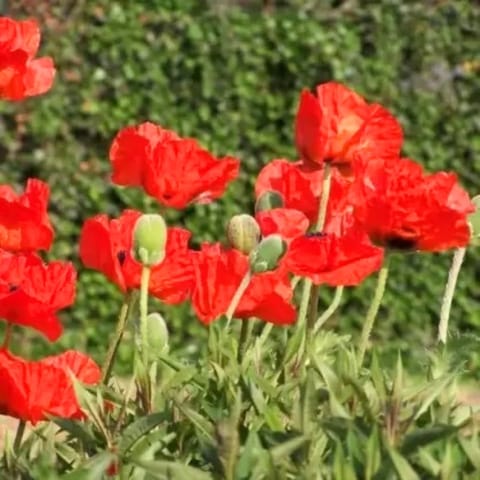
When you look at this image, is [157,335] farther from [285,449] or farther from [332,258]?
[285,449]

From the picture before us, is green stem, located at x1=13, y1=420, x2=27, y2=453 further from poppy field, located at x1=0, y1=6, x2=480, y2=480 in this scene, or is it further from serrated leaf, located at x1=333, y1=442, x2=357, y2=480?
serrated leaf, located at x1=333, y1=442, x2=357, y2=480

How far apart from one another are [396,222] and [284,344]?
224mm

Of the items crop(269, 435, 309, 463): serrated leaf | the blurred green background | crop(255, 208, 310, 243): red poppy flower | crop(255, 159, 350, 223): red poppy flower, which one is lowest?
the blurred green background

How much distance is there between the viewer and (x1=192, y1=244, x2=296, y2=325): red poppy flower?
219 cm

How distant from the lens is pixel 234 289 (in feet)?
7.24

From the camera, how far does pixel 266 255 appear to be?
2.14 meters

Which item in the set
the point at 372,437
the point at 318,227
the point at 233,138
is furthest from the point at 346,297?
the point at 372,437

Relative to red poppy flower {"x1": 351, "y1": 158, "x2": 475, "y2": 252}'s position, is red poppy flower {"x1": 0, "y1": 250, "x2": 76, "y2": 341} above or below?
below

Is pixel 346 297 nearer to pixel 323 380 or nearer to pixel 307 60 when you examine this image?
pixel 307 60

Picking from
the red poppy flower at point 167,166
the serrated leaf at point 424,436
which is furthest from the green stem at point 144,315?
the serrated leaf at point 424,436

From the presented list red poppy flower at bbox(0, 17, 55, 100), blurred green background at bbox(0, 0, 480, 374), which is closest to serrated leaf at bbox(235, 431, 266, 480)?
red poppy flower at bbox(0, 17, 55, 100)

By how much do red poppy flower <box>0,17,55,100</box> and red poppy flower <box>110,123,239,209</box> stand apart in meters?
0.24

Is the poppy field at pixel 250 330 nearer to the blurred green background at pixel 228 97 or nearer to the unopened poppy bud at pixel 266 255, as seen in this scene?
the unopened poppy bud at pixel 266 255

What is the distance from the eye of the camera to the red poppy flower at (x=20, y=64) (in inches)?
101
